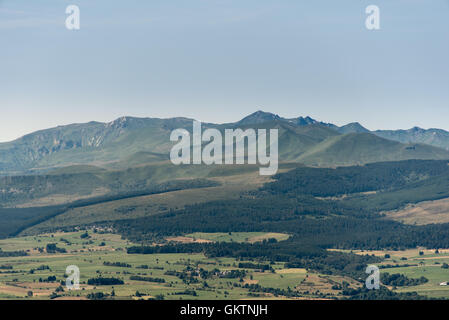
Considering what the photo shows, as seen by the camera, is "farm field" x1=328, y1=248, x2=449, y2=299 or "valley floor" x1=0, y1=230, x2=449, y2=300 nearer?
"valley floor" x1=0, y1=230, x2=449, y2=300

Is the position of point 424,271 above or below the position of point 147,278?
below

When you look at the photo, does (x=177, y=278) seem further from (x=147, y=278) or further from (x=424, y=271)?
(x=424, y=271)

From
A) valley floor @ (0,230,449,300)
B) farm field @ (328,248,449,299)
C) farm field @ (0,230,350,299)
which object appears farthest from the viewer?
farm field @ (328,248,449,299)

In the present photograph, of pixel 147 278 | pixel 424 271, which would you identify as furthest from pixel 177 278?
pixel 424 271

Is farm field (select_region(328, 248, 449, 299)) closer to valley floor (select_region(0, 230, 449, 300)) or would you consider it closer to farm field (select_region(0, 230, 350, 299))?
valley floor (select_region(0, 230, 449, 300))

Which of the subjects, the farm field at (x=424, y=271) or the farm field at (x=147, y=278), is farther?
the farm field at (x=424, y=271)

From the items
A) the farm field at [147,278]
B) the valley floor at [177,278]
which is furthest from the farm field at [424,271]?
the farm field at [147,278]

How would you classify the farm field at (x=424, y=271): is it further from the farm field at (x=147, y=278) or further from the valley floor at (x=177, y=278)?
the farm field at (x=147, y=278)

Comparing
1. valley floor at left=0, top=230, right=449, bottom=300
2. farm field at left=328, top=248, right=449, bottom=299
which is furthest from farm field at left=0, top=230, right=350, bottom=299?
farm field at left=328, top=248, right=449, bottom=299
